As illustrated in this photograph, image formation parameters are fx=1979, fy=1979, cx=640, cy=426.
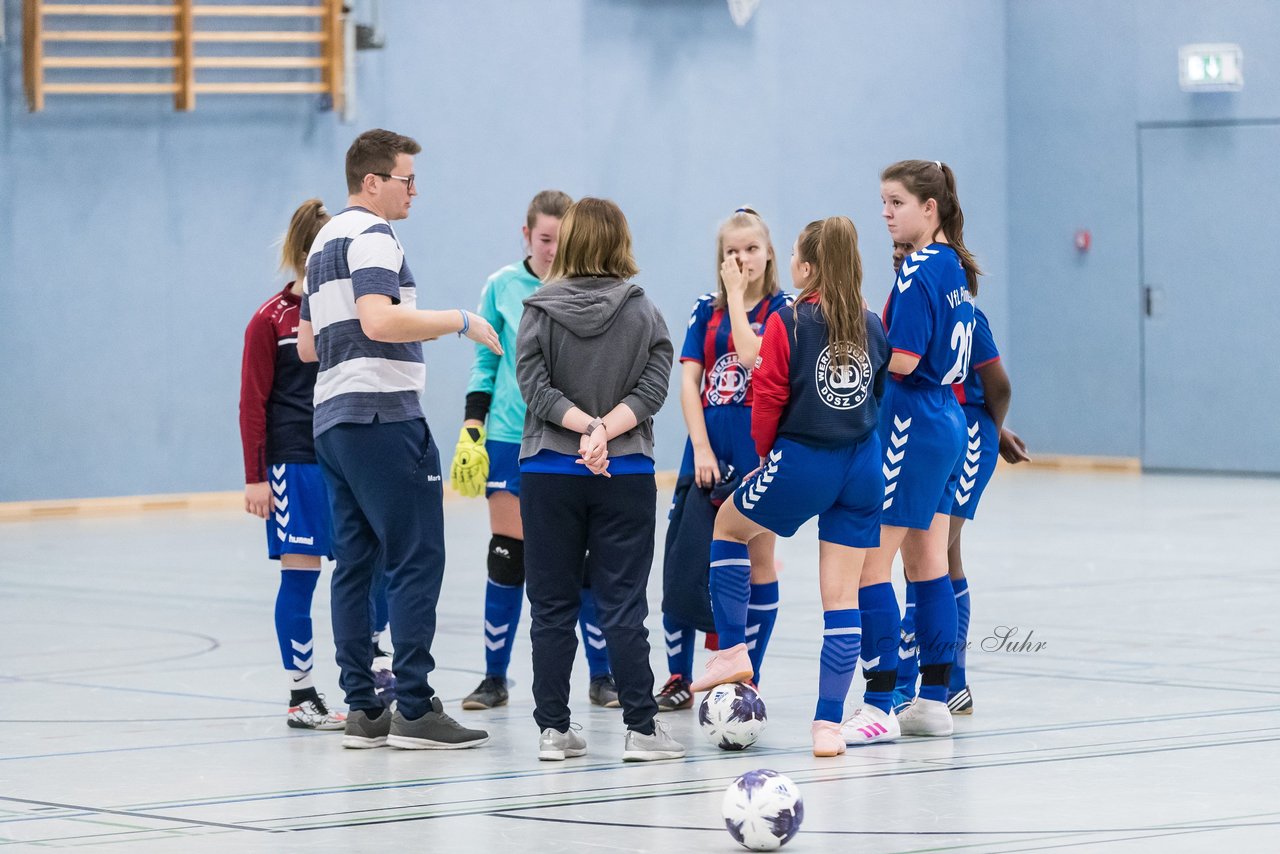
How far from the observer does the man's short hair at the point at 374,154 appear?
18.5ft

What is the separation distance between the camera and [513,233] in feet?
50.8

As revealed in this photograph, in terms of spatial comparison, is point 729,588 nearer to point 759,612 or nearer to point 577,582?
point 759,612

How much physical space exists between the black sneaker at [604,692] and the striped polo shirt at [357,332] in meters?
1.33

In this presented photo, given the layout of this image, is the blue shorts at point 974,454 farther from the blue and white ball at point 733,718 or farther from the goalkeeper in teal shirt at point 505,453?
the goalkeeper in teal shirt at point 505,453

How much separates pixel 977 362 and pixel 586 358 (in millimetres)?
1327

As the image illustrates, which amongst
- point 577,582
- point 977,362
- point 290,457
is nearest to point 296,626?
point 290,457

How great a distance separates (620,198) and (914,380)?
10543 mm

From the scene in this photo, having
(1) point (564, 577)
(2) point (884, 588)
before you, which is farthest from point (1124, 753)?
(1) point (564, 577)

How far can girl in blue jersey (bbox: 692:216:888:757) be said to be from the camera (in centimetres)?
540

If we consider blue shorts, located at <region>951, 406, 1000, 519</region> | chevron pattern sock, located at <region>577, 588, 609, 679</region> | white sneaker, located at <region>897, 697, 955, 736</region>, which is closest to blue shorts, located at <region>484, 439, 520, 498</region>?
chevron pattern sock, located at <region>577, 588, 609, 679</region>

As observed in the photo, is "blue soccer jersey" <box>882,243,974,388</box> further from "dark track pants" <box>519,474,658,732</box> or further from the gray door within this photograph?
the gray door

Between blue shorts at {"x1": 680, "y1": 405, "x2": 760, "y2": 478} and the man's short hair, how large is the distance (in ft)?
4.16

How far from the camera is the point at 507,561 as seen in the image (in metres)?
6.51

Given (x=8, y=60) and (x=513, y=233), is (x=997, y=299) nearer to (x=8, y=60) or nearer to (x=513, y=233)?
(x=513, y=233)
